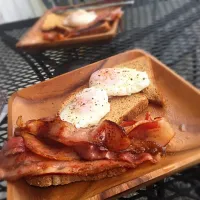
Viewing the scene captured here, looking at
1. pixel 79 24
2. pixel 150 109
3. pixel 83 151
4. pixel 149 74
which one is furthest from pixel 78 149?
pixel 79 24

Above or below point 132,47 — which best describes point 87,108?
above

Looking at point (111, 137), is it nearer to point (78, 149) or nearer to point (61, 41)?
point (78, 149)

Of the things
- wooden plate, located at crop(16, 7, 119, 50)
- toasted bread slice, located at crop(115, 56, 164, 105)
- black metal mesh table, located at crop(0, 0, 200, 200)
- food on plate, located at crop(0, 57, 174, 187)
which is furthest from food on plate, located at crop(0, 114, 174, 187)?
wooden plate, located at crop(16, 7, 119, 50)

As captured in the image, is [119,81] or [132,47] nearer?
[119,81]

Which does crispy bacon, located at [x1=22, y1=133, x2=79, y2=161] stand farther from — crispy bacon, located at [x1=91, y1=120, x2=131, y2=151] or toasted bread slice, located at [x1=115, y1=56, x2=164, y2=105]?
toasted bread slice, located at [x1=115, y1=56, x2=164, y2=105]

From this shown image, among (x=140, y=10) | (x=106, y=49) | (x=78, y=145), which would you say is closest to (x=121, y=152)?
(x=78, y=145)

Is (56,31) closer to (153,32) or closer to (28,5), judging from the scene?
(153,32)

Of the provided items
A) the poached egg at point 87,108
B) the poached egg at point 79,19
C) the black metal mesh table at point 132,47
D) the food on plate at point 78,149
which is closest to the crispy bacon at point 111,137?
the food on plate at point 78,149
